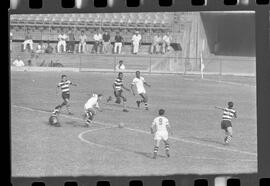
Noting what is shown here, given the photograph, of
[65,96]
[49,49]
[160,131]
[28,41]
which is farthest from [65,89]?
[160,131]

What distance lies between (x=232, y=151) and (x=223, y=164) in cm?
41

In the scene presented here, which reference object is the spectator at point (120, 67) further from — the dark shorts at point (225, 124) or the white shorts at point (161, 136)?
the dark shorts at point (225, 124)

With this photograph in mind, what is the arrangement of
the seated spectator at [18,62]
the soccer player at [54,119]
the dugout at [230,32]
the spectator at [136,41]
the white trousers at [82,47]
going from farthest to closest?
the spectator at [136,41] < the white trousers at [82,47] < the seated spectator at [18,62] < the soccer player at [54,119] < the dugout at [230,32]

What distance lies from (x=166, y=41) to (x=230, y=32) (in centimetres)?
176

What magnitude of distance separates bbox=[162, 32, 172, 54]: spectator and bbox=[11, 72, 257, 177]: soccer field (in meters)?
0.80

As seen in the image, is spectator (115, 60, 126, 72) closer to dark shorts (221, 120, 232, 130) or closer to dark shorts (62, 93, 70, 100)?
dark shorts (62, 93, 70, 100)

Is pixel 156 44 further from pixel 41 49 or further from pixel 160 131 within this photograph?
pixel 160 131

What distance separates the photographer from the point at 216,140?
14.2 metres

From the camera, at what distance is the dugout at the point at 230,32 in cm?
1388

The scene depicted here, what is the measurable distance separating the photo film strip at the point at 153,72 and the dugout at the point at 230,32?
Result: 0.07 ft

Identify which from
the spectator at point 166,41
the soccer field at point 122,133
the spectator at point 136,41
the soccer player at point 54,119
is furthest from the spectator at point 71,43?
the spectator at point 166,41

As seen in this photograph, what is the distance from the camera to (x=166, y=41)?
666 inches

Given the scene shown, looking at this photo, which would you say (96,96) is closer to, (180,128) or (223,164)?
(180,128)

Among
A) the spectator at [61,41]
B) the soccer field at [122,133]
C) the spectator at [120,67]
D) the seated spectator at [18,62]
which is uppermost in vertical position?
the spectator at [61,41]
